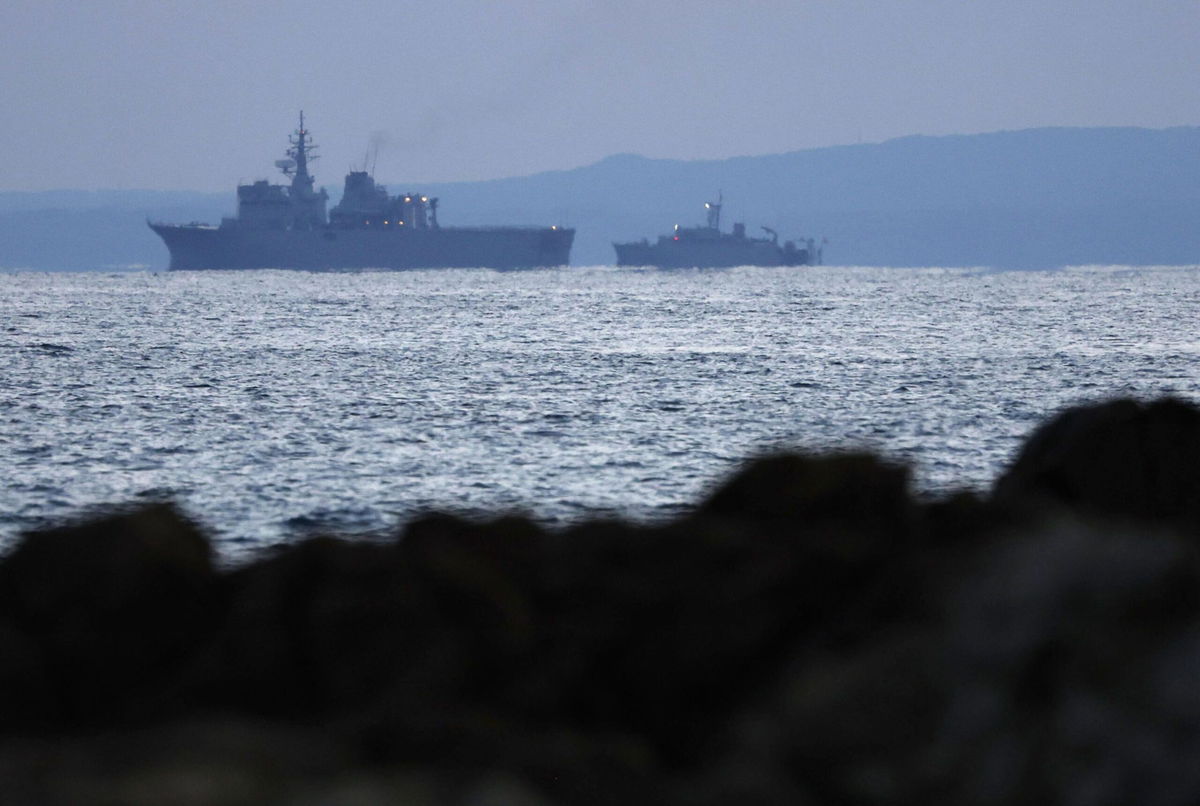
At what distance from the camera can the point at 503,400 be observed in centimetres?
3256

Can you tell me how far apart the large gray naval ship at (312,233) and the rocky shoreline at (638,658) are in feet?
490

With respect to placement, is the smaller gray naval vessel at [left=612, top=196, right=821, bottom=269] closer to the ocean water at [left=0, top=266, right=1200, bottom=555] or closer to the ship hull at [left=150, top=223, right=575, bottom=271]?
the ship hull at [left=150, top=223, right=575, bottom=271]

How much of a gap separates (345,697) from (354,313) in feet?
235

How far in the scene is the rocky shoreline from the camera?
14.1 feet

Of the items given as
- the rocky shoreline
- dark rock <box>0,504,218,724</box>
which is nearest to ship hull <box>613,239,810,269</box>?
the rocky shoreline

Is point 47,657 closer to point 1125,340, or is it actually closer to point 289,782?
point 289,782

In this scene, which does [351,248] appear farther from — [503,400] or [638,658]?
[638,658]

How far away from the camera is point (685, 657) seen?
17.9 ft

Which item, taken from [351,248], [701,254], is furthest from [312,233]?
[701,254]

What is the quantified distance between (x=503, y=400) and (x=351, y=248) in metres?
125

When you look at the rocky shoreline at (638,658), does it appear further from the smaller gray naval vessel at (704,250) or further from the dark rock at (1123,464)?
the smaller gray naval vessel at (704,250)

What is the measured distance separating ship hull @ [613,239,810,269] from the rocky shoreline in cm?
17498

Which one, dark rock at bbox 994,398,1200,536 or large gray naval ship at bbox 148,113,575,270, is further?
large gray naval ship at bbox 148,113,575,270

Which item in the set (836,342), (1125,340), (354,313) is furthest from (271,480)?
(354,313)
